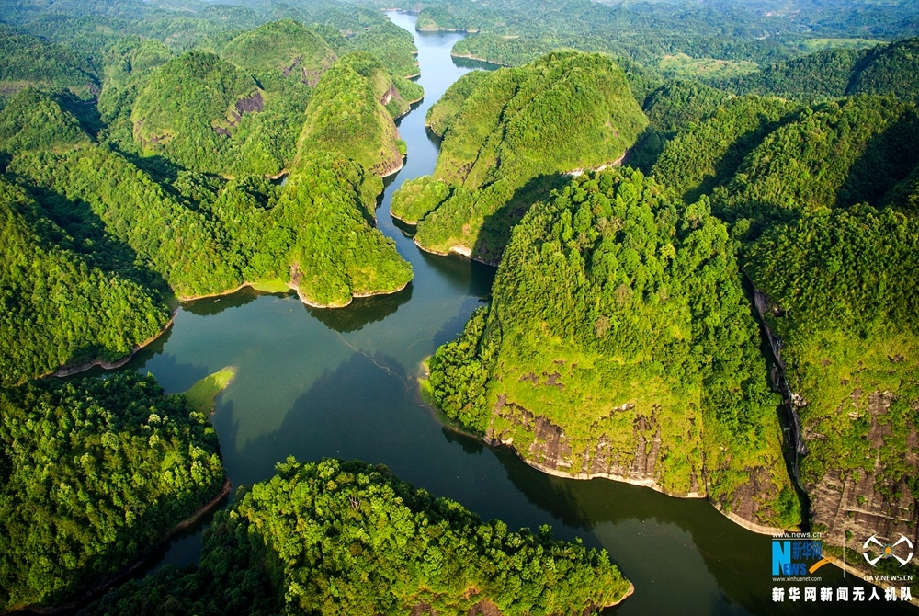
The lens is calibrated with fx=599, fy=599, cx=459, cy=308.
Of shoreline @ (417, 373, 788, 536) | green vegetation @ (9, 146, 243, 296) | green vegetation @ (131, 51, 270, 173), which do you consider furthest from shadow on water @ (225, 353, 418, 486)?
green vegetation @ (131, 51, 270, 173)

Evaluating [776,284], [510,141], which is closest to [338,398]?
[776,284]

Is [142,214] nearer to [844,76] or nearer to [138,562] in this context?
[138,562]

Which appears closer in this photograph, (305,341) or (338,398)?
(338,398)

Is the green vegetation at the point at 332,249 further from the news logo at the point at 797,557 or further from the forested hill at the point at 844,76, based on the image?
the forested hill at the point at 844,76

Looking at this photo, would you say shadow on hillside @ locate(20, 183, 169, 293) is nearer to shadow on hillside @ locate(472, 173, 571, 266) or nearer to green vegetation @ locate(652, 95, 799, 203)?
shadow on hillside @ locate(472, 173, 571, 266)

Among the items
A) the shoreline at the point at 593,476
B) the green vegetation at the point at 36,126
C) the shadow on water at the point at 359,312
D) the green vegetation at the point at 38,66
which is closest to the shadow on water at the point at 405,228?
the shadow on water at the point at 359,312

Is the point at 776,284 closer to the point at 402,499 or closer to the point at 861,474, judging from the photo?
the point at 861,474

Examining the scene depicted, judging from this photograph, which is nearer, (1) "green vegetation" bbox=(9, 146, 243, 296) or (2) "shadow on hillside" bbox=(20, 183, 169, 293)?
(2) "shadow on hillside" bbox=(20, 183, 169, 293)
